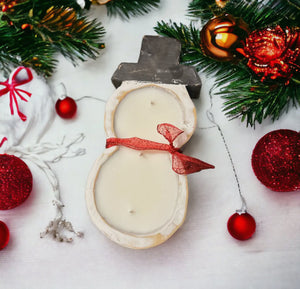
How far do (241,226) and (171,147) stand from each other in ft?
0.71

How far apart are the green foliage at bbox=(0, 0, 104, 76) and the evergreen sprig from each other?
0.63 ft

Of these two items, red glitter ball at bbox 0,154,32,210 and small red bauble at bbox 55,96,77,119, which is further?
small red bauble at bbox 55,96,77,119

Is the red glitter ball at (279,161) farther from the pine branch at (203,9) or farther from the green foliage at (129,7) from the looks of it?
the green foliage at (129,7)

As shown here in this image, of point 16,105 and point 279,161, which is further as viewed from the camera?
point 16,105

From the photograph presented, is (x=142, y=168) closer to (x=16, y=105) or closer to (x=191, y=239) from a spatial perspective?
(x=191, y=239)

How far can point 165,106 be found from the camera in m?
0.93

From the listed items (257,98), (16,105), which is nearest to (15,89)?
(16,105)

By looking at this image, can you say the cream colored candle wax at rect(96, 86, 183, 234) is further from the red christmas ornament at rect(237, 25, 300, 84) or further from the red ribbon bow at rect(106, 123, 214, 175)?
the red christmas ornament at rect(237, 25, 300, 84)

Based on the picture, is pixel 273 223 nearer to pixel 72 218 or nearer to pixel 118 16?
pixel 72 218

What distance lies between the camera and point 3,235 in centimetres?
90

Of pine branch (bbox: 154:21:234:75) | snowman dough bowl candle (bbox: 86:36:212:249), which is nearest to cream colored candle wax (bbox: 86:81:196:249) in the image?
snowman dough bowl candle (bbox: 86:36:212:249)

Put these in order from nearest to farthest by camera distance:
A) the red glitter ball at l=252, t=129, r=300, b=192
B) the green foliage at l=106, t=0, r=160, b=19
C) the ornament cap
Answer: the red glitter ball at l=252, t=129, r=300, b=192
the ornament cap
the green foliage at l=106, t=0, r=160, b=19

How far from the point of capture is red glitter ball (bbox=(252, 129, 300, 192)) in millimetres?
833

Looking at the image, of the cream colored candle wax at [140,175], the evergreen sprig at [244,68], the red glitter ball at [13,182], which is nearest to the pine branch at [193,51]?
the evergreen sprig at [244,68]
